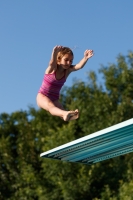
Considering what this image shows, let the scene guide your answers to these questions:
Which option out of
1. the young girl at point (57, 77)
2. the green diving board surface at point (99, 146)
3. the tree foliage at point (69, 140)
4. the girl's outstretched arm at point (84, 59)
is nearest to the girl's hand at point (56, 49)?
the young girl at point (57, 77)

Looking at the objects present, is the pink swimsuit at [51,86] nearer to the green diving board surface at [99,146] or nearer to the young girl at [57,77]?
the young girl at [57,77]

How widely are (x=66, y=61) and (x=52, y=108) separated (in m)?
0.61

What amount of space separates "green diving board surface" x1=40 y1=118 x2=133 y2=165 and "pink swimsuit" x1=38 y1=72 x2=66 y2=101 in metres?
1.23

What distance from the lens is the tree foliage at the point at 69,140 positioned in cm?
1552

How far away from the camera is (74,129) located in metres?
16.9

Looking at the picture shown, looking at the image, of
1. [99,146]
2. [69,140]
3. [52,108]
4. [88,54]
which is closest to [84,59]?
[88,54]

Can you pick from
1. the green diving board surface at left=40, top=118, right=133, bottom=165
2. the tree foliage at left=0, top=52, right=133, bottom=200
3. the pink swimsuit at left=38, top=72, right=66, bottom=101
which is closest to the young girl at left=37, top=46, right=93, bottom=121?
the pink swimsuit at left=38, top=72, right=66, bottom=101

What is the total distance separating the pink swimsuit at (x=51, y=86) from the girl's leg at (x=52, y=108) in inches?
2.7

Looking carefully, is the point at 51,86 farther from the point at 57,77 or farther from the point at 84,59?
the point at 84,59

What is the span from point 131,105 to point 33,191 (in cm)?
460

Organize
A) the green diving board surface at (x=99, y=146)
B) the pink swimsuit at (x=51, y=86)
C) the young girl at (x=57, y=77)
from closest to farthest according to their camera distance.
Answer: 1. the young girl at (x=57, y=77)
2. the pink swimsuit at (x=51, y=86)
3. the green diving board surface at (x=99, y=146)

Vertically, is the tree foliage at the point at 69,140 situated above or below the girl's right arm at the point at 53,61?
above

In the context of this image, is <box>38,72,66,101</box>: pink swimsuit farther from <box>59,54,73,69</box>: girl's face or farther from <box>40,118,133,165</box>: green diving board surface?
<box>40,118,133,165</box>: green diving board surface

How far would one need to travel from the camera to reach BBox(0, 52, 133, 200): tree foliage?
15.5 m
